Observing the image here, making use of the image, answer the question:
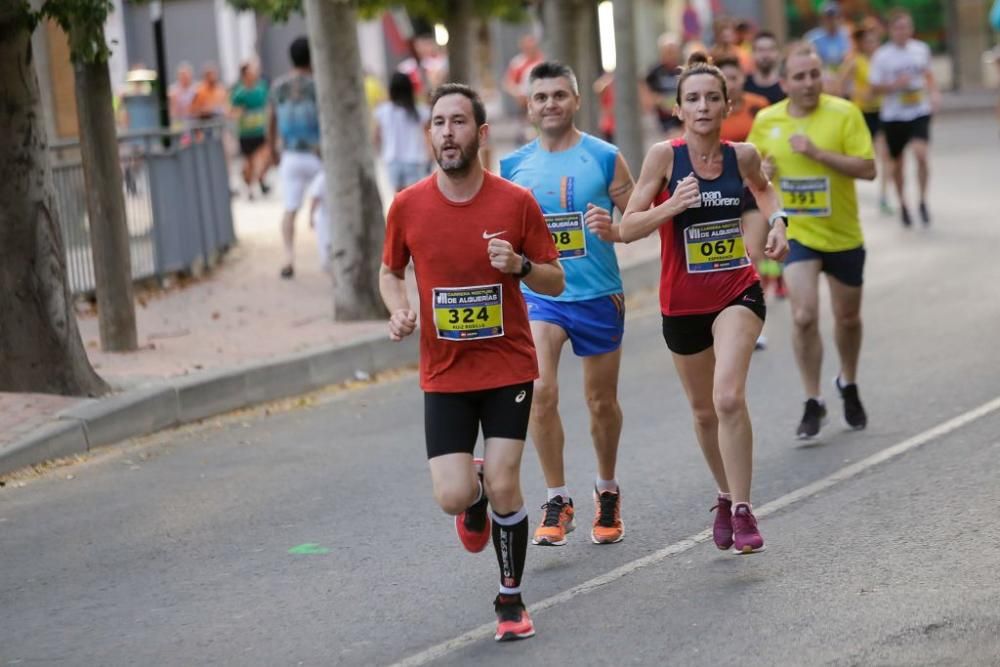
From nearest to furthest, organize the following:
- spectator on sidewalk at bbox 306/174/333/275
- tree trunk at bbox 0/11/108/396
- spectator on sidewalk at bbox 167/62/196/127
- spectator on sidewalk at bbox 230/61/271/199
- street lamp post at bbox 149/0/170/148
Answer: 1. tree trunk at bbox 0/11/108/396
2. spectator on sidewalk at bbox 306/174/333/275
3. street lamp post at bbox 149/0/170/148
4. spectator on sidewalk at bbox 230/61/271/199
5. spectator on sidewalk at bbox 167/62/196/127

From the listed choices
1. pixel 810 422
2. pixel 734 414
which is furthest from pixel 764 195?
pixel 810 422

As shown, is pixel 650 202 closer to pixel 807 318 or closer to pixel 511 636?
pixel 511 636

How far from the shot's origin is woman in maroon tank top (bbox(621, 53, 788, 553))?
7.08 m

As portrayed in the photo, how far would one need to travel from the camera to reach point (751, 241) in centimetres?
757

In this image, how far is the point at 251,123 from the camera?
2781 centimetres

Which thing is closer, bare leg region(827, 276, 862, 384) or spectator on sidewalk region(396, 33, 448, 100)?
bare leg region(827, 276, 862, 384)

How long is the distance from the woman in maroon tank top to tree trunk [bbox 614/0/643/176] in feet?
42.3

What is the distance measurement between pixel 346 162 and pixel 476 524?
8044 millimetres

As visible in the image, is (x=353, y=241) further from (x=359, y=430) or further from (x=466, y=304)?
(x=466, y=304)

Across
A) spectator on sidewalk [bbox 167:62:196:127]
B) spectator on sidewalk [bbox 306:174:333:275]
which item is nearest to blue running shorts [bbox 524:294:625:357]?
spectator on sidewalk [bbox 306:174:333:275]

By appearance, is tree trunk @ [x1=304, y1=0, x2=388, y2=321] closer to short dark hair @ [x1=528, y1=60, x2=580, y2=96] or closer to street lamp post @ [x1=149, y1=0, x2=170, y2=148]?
street lamp post @ [x1=149, y1=0, x2=170, y2=148]

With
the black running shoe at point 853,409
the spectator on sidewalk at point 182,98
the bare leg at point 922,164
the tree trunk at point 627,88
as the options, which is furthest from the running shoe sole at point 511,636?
the spectator on sidewalk at point 182,98

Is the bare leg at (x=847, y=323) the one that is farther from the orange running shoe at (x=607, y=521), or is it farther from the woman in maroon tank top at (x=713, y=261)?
the orange running shoe at (x=607, y=521)

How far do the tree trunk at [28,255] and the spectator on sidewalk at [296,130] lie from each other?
6.05 m
